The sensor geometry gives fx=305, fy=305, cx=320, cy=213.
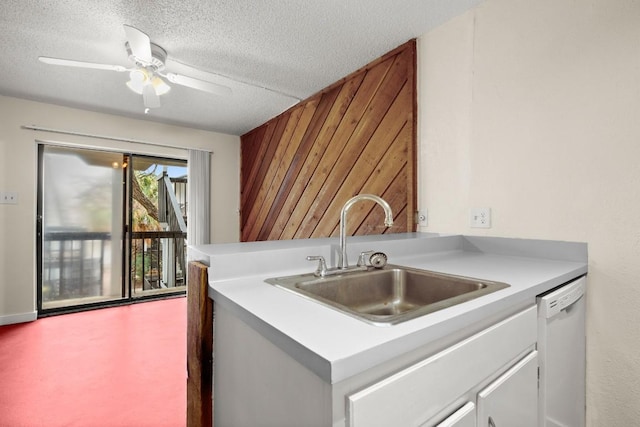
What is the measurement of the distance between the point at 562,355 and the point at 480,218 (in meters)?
0.83

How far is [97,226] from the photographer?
3.88 m

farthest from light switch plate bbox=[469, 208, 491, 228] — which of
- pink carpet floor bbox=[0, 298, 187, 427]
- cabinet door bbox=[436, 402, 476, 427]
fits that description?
pink carpet floor bbox=[0, 298, 187, 427]

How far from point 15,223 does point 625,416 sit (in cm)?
507

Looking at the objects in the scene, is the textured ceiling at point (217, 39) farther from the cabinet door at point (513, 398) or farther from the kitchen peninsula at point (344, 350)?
the cabinet door at point (513, 398)

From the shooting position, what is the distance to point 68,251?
3.78 meters

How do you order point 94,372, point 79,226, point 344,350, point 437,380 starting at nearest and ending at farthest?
point 344,350
point 437,380
point 94,372
point 79,226

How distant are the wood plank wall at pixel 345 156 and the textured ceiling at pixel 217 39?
0.21 metres

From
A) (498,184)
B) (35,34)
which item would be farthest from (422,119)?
(35,34)

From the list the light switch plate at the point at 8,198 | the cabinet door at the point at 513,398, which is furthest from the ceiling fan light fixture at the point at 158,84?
the cabinet door at the point at 513,398

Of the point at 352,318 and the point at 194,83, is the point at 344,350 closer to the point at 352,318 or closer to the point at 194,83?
the point at 352,318

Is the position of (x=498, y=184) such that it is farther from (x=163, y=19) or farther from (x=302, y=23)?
(x=163, y=19)

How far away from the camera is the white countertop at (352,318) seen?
1.91 feet

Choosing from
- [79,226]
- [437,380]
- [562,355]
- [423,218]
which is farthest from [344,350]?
[79,226]

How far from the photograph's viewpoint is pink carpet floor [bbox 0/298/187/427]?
172 centimetres
